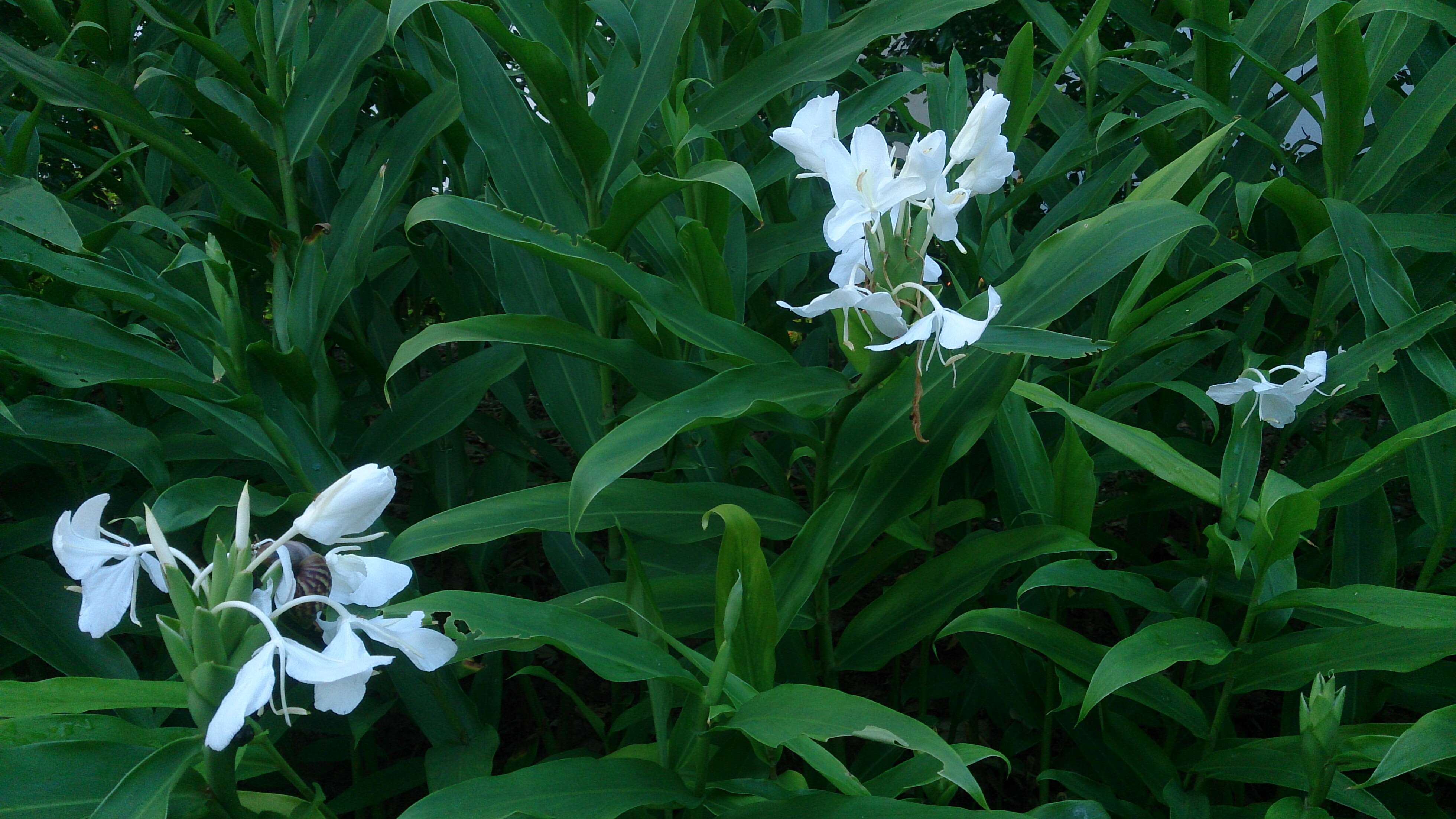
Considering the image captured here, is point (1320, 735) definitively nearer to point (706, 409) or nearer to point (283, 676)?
point (706, 409)

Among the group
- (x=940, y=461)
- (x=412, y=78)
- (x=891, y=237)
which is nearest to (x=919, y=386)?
(x=891, y=237)

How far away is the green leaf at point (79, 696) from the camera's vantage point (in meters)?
0.80

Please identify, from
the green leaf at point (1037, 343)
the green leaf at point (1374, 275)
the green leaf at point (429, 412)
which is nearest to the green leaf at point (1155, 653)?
the green leaf at point (1037, 343)

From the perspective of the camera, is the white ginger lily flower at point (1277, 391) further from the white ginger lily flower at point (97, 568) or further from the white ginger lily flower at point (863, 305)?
the white ginger lily flower at point (97, 568)

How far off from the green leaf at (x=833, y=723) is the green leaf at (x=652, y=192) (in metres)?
0.50

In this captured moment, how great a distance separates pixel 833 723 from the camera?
2.57 ft

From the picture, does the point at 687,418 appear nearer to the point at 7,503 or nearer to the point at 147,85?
the point at 7,503

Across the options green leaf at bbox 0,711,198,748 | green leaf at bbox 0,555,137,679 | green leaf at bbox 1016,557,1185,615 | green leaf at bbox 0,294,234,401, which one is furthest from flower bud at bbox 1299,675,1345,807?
green leaf at bbox 0,555,137,679

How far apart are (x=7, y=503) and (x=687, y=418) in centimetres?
125

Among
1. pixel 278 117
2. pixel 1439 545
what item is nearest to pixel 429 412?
pixel 278 117

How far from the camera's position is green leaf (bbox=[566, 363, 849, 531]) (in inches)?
35.7

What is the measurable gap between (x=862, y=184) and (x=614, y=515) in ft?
1.67

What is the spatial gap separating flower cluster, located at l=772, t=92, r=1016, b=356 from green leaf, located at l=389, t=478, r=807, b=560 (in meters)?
0.35

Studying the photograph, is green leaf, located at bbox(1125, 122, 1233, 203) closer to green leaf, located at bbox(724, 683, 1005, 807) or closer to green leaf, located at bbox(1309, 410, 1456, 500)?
green leaf, located at bbox(1309, 410, 1456, 500)
